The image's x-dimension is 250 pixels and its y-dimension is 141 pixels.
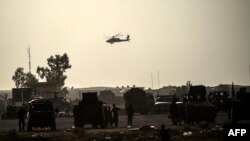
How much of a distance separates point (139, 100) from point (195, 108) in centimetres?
3374

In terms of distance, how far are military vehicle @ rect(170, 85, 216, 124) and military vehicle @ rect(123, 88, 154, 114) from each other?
2929 cm

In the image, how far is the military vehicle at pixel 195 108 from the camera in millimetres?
44250

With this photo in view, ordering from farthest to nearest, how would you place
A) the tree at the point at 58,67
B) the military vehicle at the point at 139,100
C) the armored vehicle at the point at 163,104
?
the tree at the point at 58,67 < the military vehicle at the point at 139,100 < the armored vehicle at the point at 163,104

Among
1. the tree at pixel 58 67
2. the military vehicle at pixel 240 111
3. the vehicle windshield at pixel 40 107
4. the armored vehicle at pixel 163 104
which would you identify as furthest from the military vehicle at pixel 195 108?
the tree at pixel 58 67

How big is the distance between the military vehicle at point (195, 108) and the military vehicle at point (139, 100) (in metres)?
29.3

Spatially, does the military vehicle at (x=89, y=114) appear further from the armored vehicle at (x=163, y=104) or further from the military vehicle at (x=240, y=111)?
the armored vehicle at (x=163, y=104)

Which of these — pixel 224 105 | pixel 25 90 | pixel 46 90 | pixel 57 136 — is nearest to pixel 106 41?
pixel 46 90

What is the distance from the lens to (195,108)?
4434cm

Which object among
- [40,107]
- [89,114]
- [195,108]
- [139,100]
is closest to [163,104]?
[139,100]

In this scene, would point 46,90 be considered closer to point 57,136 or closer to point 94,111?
point 94,111

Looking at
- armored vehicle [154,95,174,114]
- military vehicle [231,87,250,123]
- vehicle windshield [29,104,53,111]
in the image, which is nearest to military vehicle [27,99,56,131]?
vehicle windshield [29,104,53,111]

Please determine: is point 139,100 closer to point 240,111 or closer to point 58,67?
point 240,111

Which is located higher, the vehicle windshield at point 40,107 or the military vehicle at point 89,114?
the vehicle windshield at point 40,107

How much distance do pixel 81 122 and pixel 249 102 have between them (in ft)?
65.0
